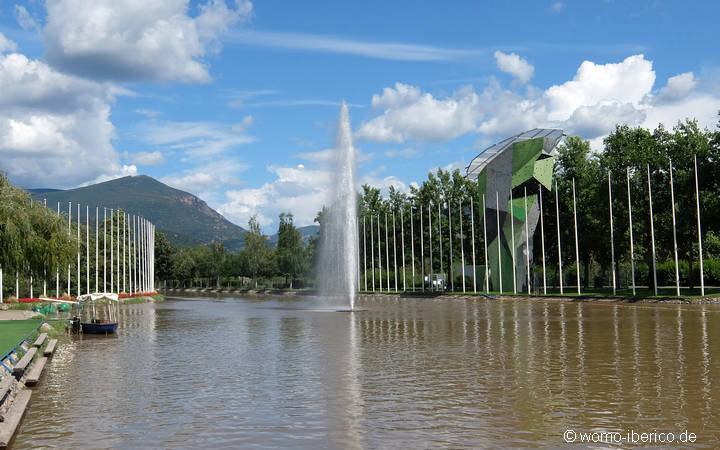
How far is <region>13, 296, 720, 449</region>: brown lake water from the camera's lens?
11945mm

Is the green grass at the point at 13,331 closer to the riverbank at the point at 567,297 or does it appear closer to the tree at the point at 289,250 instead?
the riverbank at the point at 567,297

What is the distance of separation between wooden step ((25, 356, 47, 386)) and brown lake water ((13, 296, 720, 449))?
48 cm

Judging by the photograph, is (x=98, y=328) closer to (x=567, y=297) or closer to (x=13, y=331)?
(x=13, y=331)

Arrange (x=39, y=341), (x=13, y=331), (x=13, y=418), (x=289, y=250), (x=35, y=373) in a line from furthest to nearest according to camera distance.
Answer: (x=289, y=250) < (x=13, y=331) < (x=39, y=341) < (x=35, y=373) < (x=13, y=418)

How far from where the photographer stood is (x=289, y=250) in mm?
123500

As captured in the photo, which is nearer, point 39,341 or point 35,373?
point 35,373

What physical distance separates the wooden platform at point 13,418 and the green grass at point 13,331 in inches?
298

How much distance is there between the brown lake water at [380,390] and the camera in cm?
1195

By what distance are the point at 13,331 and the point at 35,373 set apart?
43.7ft

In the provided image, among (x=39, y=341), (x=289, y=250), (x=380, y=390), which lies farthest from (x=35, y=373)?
(x=289, y=250)

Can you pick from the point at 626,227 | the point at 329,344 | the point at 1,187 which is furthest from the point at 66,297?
the point at 626,227

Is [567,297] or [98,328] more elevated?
[98,328]

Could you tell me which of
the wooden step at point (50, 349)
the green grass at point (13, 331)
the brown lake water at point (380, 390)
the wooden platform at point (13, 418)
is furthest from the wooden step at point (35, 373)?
the wooden step at point (50, 349)

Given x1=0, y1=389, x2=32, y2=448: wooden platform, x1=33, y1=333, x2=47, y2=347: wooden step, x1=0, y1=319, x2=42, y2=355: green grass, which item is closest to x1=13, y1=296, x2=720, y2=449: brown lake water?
x1=0, y1=389, x2=32, y2=448: wooden platform
